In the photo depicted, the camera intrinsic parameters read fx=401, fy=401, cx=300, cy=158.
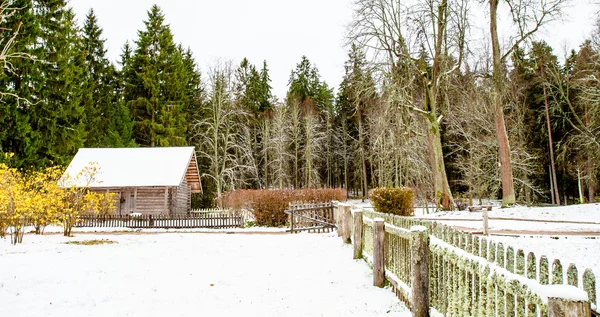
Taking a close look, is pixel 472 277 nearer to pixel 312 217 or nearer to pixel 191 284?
pixel 191 284

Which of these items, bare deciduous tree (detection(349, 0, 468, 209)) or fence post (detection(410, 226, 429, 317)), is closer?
fence post (detection(410, 226, 429, 317))

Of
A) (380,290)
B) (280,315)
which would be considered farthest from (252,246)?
(280,315)

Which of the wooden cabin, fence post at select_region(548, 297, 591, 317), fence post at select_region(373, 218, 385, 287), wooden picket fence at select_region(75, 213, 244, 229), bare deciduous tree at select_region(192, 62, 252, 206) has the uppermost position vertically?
bare deciduous tree at select_region(192, 62, 252, 206)

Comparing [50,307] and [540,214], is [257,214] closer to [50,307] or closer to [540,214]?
[540,214]

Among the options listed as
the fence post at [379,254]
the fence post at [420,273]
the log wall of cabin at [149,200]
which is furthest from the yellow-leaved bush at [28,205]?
the fence post at [420,273]

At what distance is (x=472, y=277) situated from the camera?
143 inches

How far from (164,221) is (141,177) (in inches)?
256

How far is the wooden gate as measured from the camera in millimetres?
19453

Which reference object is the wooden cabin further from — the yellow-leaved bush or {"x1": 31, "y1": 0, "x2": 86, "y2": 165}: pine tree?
the yellow-leaved bush

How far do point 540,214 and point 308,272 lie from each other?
1616cm

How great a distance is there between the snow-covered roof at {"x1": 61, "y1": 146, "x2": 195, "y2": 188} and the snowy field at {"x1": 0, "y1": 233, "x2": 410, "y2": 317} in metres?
16.9

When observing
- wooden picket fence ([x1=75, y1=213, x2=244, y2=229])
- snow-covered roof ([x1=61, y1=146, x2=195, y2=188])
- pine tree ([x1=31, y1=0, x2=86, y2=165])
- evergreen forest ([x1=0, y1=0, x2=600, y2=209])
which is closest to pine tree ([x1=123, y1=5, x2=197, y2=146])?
evergreen forest ([x1=0, y1=0, x2=600, y2=209])

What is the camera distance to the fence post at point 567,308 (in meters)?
2.14

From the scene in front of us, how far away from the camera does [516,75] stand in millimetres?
34656
